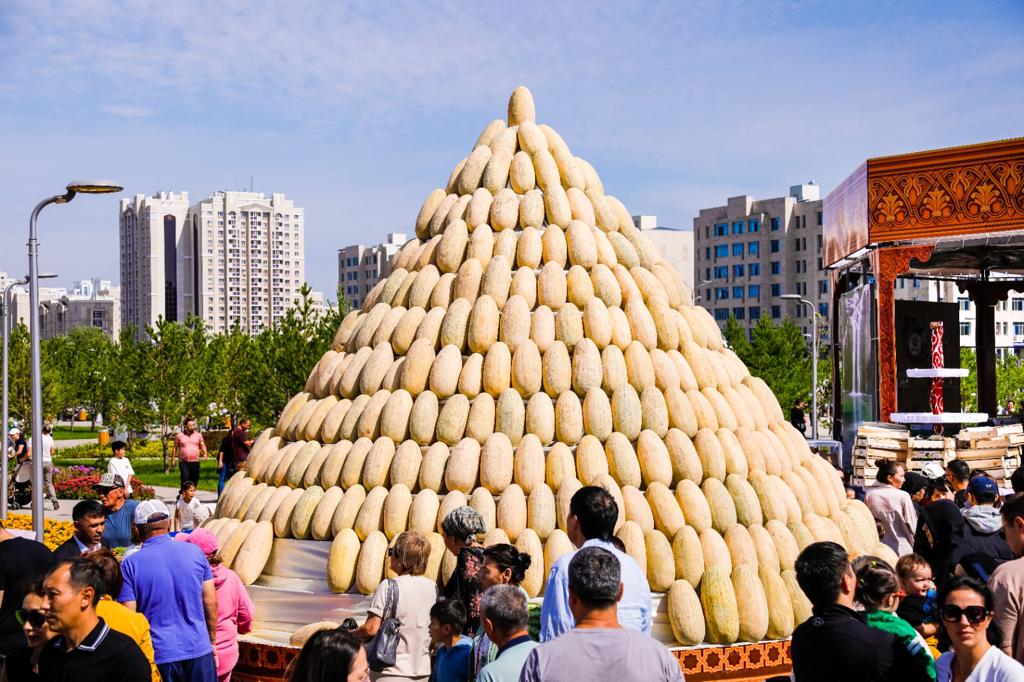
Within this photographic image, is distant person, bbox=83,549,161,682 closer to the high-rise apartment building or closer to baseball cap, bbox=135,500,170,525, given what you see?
baseball cap, bbox=135,500,170,525

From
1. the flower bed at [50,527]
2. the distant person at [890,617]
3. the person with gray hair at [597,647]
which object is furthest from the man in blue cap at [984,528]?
the flower bed at [50,527]

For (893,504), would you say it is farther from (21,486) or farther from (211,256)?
(211,256)

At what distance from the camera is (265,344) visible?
1161 inches

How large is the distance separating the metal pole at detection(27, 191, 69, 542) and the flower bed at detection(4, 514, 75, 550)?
228 centimetres

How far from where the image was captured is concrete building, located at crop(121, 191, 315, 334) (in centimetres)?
10844

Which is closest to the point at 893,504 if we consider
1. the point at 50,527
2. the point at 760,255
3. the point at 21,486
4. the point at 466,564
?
the point at 466,564

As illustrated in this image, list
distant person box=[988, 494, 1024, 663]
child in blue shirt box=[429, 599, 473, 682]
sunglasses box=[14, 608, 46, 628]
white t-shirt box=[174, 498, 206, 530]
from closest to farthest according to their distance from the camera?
sunglasses box=[14, 608, 46, 628] < distant person box=[988, 494, 1024, 663] < child in blue shirt box=[429, 599, 473, 682] < white t-shirt box=[174, 498, 206, 530]

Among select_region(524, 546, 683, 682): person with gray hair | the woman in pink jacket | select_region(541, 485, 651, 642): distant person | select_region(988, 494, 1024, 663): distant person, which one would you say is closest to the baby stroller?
the woman in pink jacket

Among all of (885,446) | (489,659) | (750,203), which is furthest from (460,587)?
(750,203)

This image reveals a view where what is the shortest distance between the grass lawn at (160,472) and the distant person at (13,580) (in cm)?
1638

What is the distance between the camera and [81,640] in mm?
3889

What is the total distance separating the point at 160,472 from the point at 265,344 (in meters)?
4.52

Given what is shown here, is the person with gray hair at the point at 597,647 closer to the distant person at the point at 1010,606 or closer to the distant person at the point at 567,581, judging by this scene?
the distant person at the point at 567,581

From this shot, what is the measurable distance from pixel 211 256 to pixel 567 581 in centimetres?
10876
